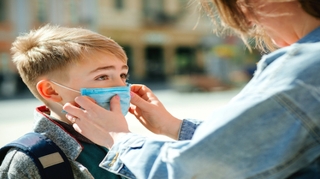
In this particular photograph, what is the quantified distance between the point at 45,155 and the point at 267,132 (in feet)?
2.81

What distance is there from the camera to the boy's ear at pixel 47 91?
1.73 m

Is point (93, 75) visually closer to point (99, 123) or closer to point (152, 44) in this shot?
point (99, 123)

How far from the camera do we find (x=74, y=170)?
1522 millimetres

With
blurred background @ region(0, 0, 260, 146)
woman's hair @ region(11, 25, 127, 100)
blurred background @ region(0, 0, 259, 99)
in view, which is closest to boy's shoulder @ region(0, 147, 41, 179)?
woman's hair @ region(11, 25, 127, 100)

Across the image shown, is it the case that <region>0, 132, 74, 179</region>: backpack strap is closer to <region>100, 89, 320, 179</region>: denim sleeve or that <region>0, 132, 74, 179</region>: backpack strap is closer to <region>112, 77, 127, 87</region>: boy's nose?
<region>112, 77, 127, 87</region>: boy's nose

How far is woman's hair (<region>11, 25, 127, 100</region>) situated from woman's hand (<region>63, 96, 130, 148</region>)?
0.39 metres

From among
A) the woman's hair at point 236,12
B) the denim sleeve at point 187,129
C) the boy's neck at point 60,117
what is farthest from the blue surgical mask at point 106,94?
the woman's hair at point 236,12

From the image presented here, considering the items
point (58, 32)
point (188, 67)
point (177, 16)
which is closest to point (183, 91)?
point (188, 67)

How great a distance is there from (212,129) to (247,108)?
8 cm

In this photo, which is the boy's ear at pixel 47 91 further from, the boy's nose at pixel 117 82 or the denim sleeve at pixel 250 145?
the denim sleeve at pixel 250 145

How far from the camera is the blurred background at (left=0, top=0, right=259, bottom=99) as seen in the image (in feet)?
68.0

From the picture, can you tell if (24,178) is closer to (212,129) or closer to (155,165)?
(155,165)

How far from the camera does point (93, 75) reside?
5.50 feet

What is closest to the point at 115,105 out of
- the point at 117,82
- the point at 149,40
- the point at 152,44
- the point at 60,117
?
the point at 117,82
